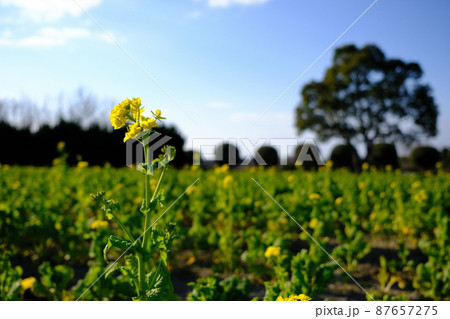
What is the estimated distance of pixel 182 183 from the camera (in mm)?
6480

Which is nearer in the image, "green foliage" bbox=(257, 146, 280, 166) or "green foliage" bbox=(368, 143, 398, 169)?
"green foliage" bbox=(257, 146, 280, 166)

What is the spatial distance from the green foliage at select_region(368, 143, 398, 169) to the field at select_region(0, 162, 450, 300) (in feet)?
49.0

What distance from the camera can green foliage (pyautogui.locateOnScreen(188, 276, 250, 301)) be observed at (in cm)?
238

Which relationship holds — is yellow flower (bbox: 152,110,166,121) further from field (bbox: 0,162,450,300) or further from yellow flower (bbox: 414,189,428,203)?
yellow flower (bbox: 414,189,428,203)


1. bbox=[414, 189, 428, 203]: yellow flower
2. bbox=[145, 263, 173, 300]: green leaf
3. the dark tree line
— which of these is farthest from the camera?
the dark tree line

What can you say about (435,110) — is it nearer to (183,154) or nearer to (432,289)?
(183,154)

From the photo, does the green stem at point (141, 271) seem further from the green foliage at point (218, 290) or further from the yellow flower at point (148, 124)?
the green foliage at point (218, 290)

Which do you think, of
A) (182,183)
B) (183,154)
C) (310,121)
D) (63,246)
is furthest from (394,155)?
(63,246)

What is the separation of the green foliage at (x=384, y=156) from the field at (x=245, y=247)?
14923mm

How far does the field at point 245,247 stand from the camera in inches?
107

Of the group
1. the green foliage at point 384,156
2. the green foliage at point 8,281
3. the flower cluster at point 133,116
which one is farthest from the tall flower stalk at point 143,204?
the green foliage at point 384,156

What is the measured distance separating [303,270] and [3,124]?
16.1 m

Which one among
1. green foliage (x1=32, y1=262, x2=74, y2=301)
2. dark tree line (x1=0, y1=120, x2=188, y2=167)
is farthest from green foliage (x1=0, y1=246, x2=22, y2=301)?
dark tree line (x1=0, y1=120, x2=188, y2=167)

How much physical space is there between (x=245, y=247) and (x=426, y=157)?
17478 mm
